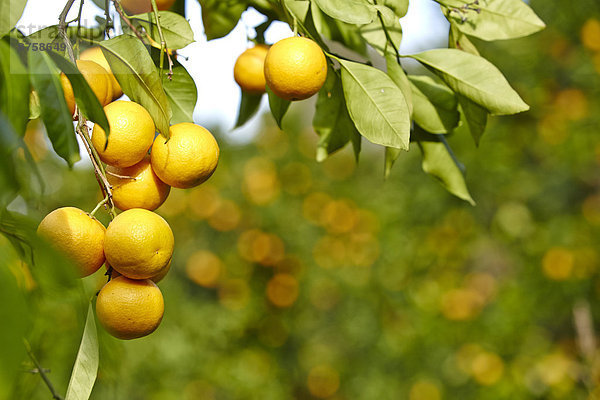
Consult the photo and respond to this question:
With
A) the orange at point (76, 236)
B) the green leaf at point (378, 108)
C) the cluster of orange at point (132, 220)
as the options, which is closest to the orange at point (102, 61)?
the cluster of orange at point (132, 220)

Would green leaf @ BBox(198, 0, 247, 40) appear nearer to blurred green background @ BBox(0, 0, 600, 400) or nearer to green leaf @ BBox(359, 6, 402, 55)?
green leaf @ BBox(359, 6, 402, 55)

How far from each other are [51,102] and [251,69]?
1.44 ft

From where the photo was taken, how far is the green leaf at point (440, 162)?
776mm

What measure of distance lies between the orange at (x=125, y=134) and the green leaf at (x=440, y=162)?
0.40m

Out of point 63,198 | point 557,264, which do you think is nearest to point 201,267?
point 63,198

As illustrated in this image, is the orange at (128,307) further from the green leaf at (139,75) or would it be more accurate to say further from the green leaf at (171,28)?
the green leaf at (171,28)

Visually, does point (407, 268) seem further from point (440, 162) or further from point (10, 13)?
point (10, 13)

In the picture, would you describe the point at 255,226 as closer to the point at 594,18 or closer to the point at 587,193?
the point at 587,193

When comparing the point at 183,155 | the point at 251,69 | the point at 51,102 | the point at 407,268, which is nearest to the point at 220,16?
the point at 251,69

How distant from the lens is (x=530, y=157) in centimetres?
265

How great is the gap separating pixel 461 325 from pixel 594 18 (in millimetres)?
1481

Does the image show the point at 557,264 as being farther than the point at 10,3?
Yes

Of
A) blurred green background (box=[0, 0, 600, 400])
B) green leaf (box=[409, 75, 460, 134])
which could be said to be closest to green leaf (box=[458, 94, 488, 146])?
green leaf (box=[409, 75, 460, 134])

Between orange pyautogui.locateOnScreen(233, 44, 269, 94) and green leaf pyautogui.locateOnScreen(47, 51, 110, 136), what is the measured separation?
0.39 metres
